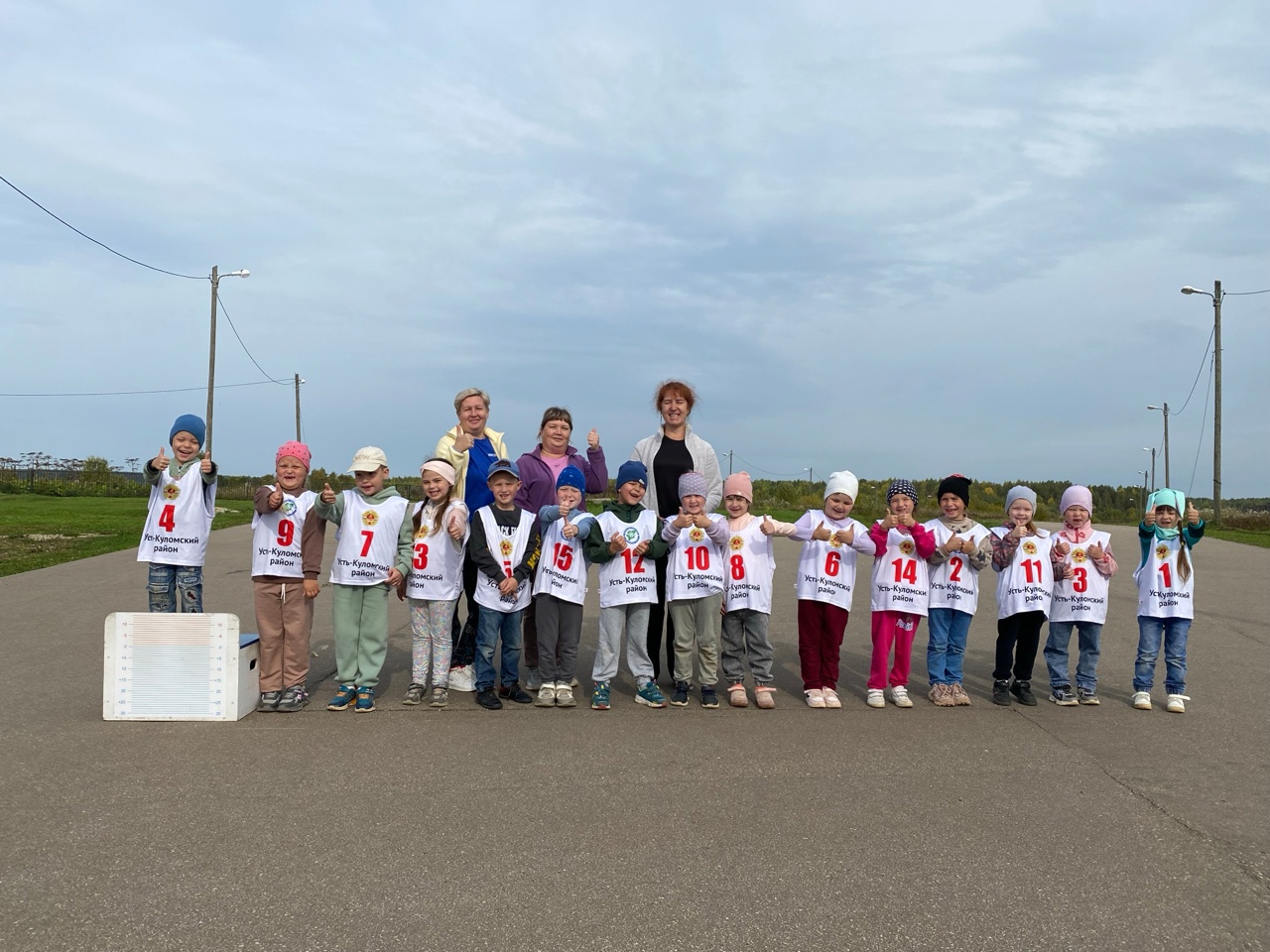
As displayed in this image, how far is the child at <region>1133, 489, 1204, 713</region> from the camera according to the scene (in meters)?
6.96

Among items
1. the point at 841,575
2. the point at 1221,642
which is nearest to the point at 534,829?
the point at 841,575

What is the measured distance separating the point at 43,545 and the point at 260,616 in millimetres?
15406

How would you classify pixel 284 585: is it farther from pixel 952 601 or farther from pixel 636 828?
pixel 952 601

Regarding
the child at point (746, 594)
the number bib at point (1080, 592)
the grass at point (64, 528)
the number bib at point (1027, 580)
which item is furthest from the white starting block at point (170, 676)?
the grass at point (64, 528)

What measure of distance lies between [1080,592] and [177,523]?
6618mm

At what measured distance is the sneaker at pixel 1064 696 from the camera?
23.0 feet

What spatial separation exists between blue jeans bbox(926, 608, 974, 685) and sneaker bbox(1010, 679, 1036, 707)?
0.48 m

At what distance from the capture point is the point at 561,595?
22.1 feet

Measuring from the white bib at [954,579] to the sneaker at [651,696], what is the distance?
215 cm

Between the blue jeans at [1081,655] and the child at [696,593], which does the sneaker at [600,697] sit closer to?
the child at [696,593]

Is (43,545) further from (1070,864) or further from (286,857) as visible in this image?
(1070,864)

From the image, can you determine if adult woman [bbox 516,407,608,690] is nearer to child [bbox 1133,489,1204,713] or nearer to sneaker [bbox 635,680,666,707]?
sneaker [bbox 635,680,666,707]

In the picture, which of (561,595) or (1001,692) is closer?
(561,595)

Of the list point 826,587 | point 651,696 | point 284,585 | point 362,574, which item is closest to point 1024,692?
point 826,587
